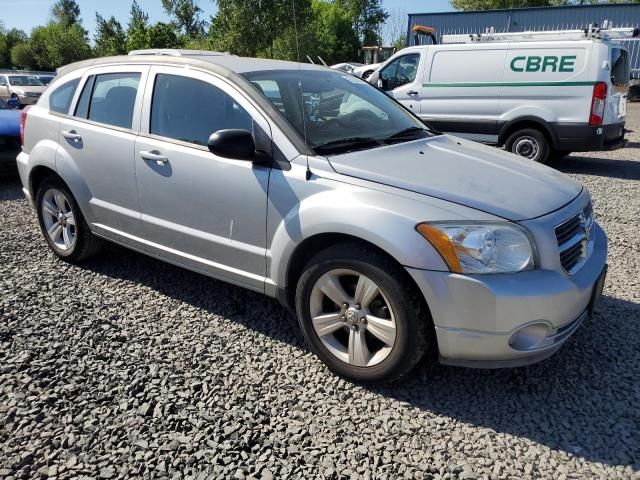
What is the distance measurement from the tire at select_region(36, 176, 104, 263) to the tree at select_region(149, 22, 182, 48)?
135 feet

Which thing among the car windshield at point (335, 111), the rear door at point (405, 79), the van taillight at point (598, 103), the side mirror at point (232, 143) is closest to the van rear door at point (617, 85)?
the van taillight at point (598, 103)

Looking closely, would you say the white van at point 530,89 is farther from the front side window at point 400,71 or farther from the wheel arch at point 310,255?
the wheel arch at point 310,255

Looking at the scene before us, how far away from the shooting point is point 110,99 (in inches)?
150

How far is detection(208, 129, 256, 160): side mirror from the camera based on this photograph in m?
2.76

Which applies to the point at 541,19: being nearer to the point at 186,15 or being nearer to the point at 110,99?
the point at 110,99

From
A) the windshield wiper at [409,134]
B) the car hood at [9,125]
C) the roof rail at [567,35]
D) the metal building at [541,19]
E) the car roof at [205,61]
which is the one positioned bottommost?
the car hood at [9,125]

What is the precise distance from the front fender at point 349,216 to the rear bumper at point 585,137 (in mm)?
6473

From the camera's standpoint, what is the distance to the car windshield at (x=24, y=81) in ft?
61.8

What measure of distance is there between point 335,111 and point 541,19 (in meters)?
23.3

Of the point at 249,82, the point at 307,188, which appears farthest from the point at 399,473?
the point at 249,82

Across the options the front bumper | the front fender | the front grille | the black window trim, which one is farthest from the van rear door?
the black window trim

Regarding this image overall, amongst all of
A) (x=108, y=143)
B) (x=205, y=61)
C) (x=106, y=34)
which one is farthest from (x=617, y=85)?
(x=106, y=34)

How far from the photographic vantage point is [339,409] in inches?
101

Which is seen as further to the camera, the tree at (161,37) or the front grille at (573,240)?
the tree at (161,37)
